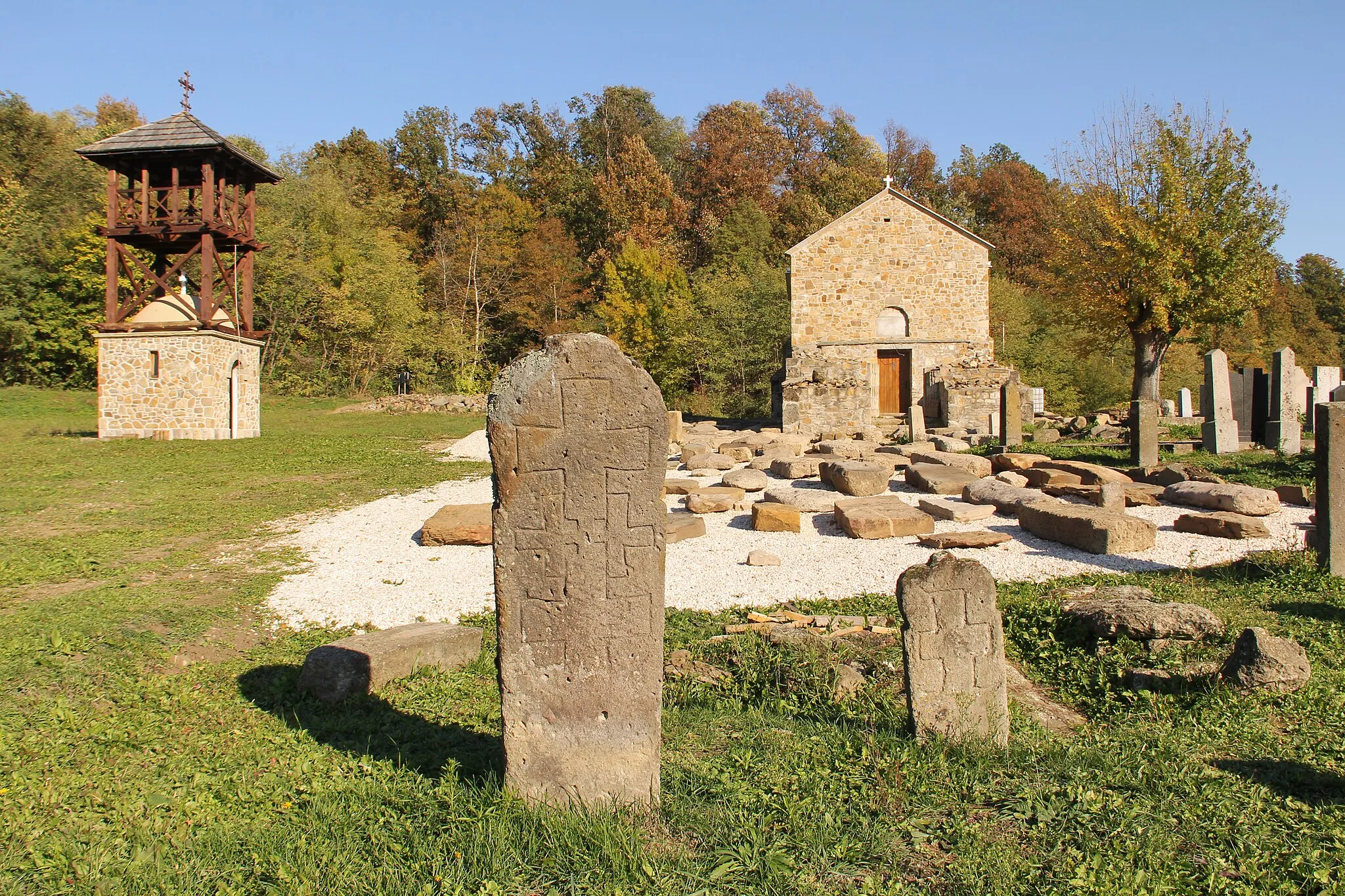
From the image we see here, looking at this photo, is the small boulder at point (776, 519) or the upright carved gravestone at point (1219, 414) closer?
the small boulder at point (776, 519)

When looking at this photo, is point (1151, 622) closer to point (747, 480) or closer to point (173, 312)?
point (747, 480)

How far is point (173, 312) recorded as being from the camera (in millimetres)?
19391

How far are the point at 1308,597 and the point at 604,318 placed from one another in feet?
104

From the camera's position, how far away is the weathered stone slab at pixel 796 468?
14.2m

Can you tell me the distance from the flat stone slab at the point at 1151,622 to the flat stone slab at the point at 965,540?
3098 millimetres

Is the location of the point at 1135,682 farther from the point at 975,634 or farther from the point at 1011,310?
the point at 1011,310

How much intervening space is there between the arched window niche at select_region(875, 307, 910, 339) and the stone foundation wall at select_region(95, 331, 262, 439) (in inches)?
712

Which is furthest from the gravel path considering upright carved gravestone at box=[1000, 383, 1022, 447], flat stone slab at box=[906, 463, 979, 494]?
upright carved gravestone at box=[1000, 383, 1022, 447]

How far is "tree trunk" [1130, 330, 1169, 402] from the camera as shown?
23.8 meters

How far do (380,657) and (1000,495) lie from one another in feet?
27.3

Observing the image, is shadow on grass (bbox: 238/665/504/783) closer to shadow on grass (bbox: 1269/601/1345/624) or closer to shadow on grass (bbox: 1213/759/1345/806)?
shadow on grass (bbox: 1213/759/1345/806)

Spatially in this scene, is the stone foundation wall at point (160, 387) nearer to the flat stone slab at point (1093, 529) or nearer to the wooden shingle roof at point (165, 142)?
the wooden shingle roof at point (165, 142)

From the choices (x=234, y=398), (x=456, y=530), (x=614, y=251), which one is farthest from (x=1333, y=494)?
(x=614, y=251)

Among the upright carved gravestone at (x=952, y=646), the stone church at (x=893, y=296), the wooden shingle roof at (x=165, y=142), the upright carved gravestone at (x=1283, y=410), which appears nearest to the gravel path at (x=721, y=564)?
the upright carved gravestone at (x=952, y=646)
